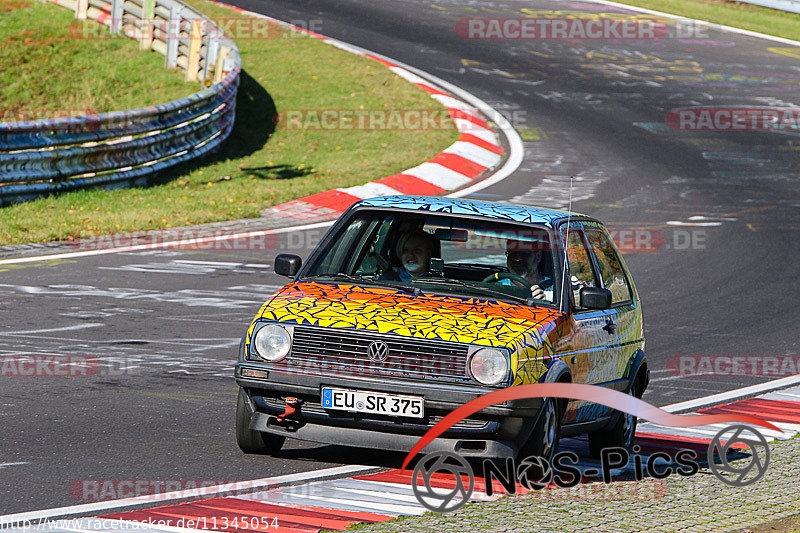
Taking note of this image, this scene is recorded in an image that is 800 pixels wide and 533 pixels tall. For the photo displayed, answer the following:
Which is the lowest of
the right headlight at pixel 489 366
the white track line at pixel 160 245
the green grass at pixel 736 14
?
the white track line at pixel 160 245

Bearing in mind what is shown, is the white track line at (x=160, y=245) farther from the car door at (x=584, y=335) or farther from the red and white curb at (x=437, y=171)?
the car door at (x=584, y=335)

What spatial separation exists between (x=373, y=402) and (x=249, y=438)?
891mm

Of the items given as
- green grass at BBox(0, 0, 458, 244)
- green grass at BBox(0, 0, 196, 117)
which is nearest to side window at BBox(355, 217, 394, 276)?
green grass at BBox(0, 0, 458, 244)

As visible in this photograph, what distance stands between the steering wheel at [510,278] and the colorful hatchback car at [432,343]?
1 cm

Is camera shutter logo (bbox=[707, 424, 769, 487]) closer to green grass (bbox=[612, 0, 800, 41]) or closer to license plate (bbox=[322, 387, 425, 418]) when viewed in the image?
license plate (bbox=[322, 387, 425, 418])

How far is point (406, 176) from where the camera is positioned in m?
19.3

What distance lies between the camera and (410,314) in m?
7.07

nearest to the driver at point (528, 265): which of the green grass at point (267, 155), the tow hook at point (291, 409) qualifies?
the tow hook at point (291, 409)

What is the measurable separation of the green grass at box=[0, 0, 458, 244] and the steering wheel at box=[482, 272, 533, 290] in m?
8.09

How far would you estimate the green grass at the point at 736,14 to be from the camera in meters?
32.9

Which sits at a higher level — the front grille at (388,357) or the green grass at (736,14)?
the green grass at (736,14)

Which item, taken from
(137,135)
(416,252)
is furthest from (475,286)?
(137,135)

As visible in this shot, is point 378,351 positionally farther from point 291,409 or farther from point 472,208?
point 472,208

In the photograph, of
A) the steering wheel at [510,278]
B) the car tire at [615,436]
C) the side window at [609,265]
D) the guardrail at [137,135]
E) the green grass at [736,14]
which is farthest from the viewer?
the green grass at [736,14]
